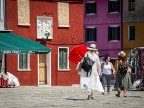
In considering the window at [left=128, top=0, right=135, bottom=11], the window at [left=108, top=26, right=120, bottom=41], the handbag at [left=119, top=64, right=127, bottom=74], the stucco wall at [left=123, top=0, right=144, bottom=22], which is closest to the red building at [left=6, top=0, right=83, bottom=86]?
the handbag at [left=119, top=64, right=127, bottom=74]

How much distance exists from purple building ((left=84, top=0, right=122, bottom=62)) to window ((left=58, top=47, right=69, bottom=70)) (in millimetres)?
23422

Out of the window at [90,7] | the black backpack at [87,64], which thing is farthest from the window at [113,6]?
the black backpack at [87,64]

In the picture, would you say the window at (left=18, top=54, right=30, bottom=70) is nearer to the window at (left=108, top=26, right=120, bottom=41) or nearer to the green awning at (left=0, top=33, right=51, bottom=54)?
the green awning at (left=0, top=33, right=51, bottom=54)

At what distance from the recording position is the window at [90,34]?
2724 inches

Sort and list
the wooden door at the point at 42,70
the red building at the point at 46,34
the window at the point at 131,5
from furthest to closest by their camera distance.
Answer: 1. the window at the point at 131,5
2. the wooden door at the point at 42,70
3. the red building at the point at 46,34

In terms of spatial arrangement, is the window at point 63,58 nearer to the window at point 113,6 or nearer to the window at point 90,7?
the window at point 113,6

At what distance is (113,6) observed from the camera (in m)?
68.9

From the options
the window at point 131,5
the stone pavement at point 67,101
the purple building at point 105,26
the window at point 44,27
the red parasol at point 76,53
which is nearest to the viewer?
the stone pavement at point 67,101

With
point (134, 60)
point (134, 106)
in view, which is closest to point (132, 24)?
point (134, 60)

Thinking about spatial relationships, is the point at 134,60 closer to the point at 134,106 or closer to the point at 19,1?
the point at 19,1

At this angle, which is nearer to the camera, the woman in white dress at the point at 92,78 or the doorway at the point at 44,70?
the woman in white dress at the point at 92,78

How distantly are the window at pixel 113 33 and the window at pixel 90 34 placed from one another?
1623 millimetres

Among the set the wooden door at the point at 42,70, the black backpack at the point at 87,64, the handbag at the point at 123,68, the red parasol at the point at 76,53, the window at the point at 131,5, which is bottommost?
the wooden door at the point at 42,70

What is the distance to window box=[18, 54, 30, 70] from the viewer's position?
42.1 meters
